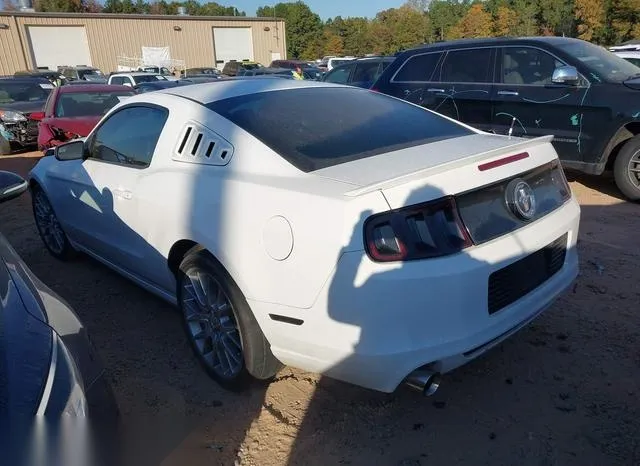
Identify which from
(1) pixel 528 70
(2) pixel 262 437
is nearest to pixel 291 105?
(2) pixel 262 437

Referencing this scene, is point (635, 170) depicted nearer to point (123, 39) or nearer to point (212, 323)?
point (212, 323)

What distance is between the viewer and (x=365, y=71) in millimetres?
11305

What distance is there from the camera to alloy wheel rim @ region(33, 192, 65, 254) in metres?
4.74

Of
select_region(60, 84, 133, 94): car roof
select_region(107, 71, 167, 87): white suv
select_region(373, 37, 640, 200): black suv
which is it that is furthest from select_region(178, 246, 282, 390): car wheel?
select_region(107, 71, 167, 87): white suv

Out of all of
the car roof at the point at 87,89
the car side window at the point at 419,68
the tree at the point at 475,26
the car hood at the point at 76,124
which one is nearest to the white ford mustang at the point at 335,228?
the car side window at the point at 419,68

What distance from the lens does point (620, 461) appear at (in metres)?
2.29

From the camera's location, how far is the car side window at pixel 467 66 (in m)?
6.77

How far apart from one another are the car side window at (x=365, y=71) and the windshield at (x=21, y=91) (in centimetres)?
774

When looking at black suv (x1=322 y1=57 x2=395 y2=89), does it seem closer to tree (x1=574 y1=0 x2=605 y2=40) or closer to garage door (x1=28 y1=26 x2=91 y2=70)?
garage door (x1=28 y1=26 x2=91 y2=70)

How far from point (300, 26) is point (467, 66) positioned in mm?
72105

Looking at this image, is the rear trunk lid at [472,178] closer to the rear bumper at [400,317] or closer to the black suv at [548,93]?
the rear bumper at [400,317]

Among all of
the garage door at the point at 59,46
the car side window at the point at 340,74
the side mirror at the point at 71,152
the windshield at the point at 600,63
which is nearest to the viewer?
the side mirror at the point at 71,152

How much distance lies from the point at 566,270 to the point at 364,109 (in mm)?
1469

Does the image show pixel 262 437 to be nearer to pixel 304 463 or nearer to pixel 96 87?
pixel 304 463
